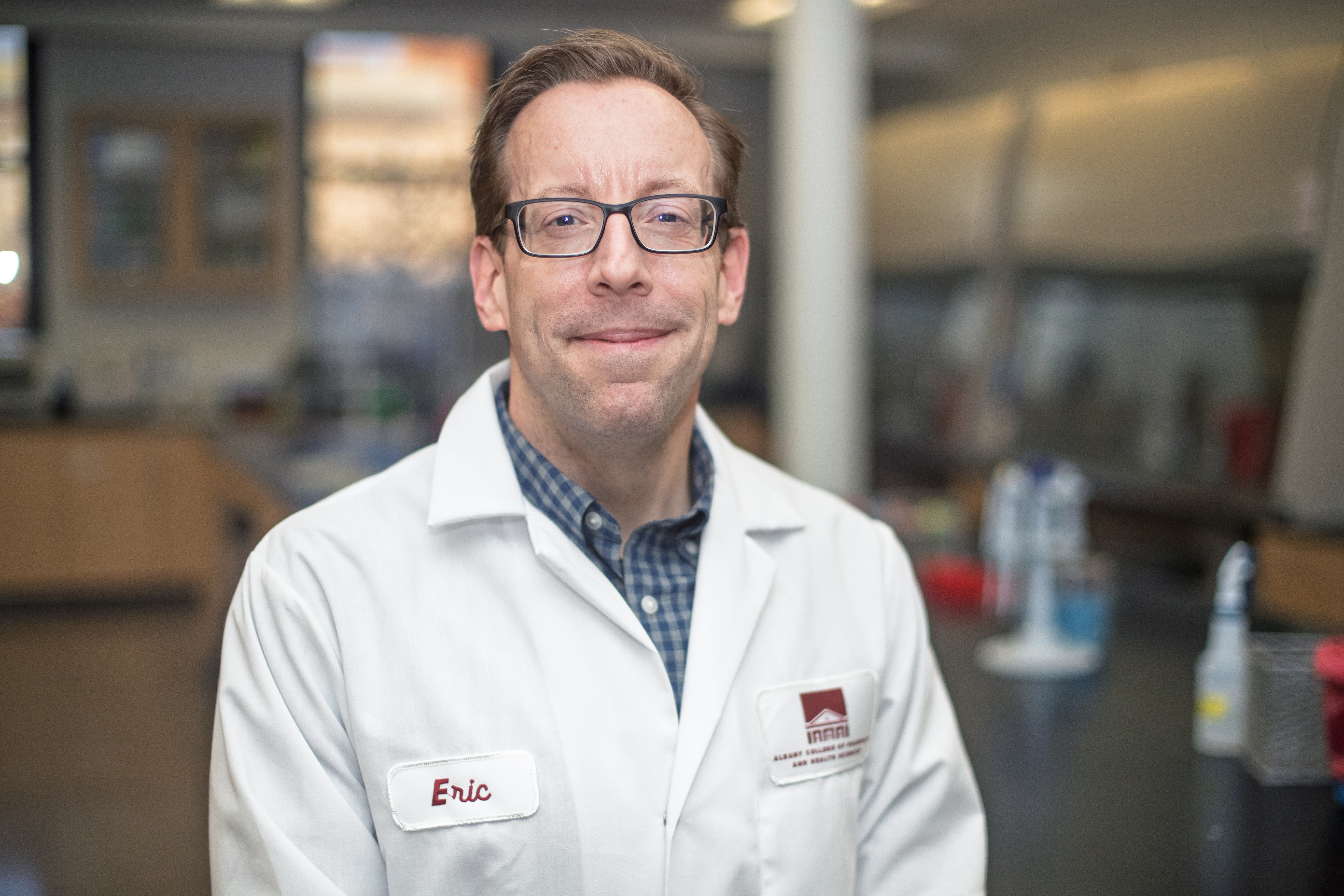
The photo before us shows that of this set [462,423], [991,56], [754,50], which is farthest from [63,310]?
[462,423]

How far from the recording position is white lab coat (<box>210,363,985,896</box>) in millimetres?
1123

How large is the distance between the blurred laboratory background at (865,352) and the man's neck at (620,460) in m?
0.69

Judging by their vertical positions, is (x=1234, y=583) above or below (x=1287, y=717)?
above

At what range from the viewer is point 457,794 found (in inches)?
44.4

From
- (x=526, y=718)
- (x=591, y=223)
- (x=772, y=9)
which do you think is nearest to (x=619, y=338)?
(x=591, y=223)

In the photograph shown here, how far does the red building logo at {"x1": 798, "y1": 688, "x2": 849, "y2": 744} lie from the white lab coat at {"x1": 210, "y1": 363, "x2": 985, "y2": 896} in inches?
0.4

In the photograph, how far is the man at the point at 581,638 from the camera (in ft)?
3.71

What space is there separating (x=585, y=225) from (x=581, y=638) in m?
0.40

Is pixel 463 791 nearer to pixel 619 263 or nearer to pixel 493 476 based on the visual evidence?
pixel 493 476

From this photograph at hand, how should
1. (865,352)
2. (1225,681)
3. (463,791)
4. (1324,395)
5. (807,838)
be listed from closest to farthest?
(463,791)
(807,838)
(1225,681)
(1324,395)
(865,352)

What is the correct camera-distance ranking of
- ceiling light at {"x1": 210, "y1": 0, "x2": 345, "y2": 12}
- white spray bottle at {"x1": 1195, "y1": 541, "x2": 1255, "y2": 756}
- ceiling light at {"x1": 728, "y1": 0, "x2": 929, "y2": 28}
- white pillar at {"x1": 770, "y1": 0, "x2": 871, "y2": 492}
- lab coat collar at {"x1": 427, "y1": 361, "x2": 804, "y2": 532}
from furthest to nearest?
ceiling light at {"x1": 210, "y1": 0, "x2": 345, "y2": 12} < ceiling light at {"x1": 728, "y1": 0, "x2": 929, "y2": 28} < white pillar at {"x1": 770, "y1": 0, "x2": 871, "y2": 492} < white spray bottle at {"x1": 1195, "y1": 541, "x2": 1255, "y2": 756} < lab coat collar at {"x1": 427, "y1": 361, "x2": 804, "y2": 532}

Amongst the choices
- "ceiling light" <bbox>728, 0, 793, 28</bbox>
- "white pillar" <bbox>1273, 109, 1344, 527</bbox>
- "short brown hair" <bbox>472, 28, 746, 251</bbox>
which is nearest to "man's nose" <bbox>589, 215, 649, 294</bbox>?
"short brown hair" <bbox>472, 28, 746, 251</bbox>

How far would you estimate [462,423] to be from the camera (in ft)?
4.32

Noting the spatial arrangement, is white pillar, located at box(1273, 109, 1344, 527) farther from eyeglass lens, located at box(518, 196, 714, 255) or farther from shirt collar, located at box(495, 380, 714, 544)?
eyeglass lens, located at box(518, 196, 714, 255)
